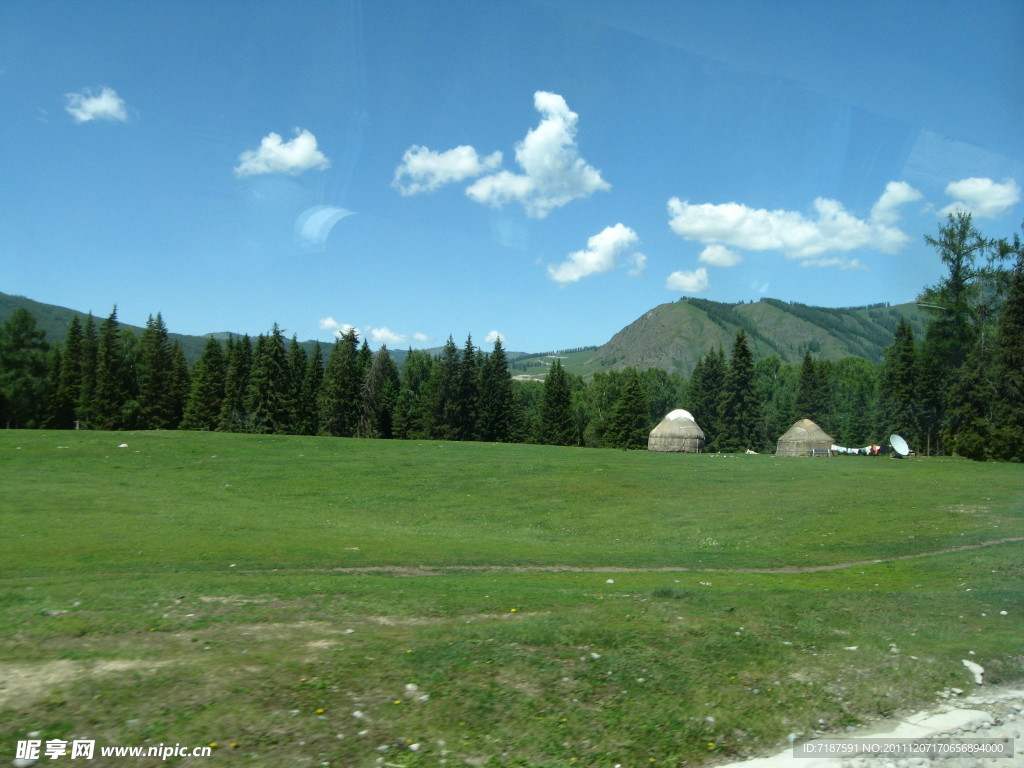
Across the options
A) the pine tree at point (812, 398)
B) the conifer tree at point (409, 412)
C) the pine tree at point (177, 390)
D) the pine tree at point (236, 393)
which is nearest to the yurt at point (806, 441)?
the pine tree at point (812, 398)

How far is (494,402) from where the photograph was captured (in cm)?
8206

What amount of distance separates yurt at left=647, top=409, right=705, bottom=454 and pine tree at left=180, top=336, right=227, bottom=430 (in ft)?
158

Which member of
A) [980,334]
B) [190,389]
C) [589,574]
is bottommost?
[589,574]

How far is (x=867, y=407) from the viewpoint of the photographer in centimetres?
10906

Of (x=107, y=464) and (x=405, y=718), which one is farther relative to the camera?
(x=107, y=464)

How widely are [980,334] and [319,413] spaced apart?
67.9 metres

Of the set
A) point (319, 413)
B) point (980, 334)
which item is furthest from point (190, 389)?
point (980, 334)

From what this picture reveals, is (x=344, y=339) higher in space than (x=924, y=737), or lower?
higher

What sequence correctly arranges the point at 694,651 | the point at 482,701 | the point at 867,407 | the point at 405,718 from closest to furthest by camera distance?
the point at 405,718 → the point at 482,701 → the point at 694,651 → the point at 867,407

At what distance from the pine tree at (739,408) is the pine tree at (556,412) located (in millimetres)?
19917

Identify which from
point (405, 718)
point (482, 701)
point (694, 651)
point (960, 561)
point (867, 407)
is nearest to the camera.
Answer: point (405, 718)

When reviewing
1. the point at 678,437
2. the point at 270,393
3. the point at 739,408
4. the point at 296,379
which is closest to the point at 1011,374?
the point at 678,437

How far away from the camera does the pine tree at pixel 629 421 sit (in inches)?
3556

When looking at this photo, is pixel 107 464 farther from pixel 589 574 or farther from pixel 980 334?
pixel 980 334
